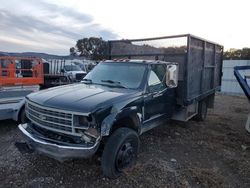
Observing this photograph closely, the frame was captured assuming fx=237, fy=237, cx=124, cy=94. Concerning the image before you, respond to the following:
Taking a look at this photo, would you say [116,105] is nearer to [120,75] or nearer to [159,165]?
[120,75]

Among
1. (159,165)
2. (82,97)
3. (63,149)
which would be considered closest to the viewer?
(63,149)

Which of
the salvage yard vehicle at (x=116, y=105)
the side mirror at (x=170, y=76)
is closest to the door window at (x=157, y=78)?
the salvage yard vehicle at (x=116, y=105)

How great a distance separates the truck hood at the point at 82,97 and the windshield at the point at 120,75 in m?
0.30

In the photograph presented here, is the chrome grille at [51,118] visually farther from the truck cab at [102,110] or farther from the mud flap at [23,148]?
the mud flap at [23,148]

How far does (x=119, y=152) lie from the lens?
151 inches

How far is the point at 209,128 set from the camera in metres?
7.18

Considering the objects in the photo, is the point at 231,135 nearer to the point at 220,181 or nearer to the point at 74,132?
the point at 220,181

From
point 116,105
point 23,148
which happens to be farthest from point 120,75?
point 23,148

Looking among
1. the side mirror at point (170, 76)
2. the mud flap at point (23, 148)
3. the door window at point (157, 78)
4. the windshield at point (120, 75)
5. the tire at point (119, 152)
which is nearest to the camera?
the tire at point (119, 152)

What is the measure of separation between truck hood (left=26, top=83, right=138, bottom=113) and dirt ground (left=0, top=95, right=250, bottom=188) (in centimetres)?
124

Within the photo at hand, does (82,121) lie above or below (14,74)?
below

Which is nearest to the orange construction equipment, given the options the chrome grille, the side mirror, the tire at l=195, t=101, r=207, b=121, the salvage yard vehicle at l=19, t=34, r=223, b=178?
the salvage yard vehicle at l=19, t=34, r=223, b=178

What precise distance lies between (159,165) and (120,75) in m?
1.94

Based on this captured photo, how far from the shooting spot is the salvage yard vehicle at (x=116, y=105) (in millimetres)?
3463
